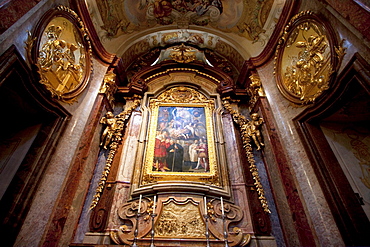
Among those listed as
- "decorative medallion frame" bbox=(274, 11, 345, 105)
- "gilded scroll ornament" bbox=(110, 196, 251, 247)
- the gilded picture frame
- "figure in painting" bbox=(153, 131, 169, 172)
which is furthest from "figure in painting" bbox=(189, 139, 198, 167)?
"decorative medallion frame" bbox=(274, 11, 345, 105)

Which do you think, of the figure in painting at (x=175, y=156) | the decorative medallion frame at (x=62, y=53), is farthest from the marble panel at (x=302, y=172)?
the decorative medallion frame at (x=62, y=53)

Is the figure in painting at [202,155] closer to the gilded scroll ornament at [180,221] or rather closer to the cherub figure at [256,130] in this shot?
the gilded scroll ornament at [180,221]

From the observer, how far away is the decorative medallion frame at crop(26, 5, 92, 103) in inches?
133

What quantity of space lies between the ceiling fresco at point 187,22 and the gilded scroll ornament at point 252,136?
7.07 feet

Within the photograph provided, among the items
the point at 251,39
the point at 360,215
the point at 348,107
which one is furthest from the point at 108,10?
the point at 360,215

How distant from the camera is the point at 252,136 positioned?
500 centimetres

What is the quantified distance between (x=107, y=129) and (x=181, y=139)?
1844 mm

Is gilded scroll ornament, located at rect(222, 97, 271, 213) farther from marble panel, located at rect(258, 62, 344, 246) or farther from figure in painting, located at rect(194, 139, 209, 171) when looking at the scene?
figure in painting, located at rect(194, 139, 209, 171)

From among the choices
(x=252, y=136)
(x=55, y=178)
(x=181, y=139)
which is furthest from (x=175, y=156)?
(x=55, y=178)

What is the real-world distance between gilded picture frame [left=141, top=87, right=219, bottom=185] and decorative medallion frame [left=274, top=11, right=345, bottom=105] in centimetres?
213

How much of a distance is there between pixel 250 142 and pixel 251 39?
137 inches

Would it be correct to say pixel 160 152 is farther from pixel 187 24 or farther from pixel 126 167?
pixel 187 24

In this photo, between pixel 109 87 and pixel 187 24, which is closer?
pixel 109 87

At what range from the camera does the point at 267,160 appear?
4.67 meters
